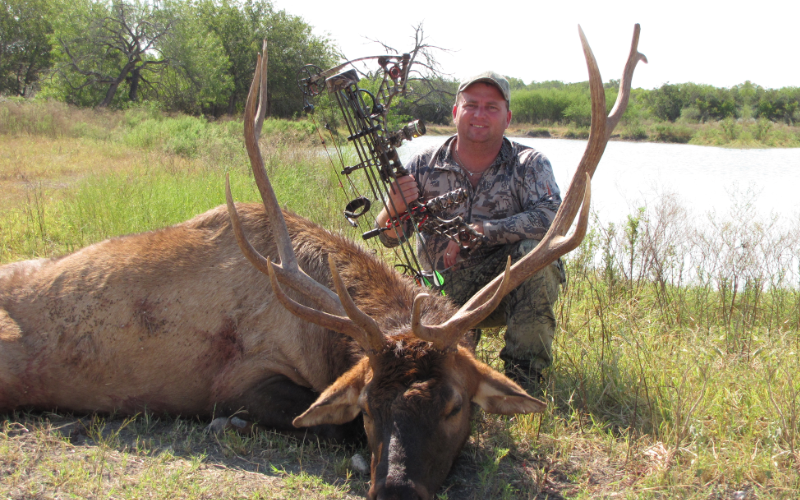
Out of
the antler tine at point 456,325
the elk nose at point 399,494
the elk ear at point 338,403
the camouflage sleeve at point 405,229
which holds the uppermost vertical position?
the camouflage sleeve at point 405,229

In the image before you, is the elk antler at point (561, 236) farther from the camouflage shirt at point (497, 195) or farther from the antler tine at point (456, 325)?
the camouflage shirt at point (497, 195)

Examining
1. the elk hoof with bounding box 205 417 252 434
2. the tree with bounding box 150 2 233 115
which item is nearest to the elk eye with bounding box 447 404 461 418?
the elk hoof with bounding box 205 417 252 434

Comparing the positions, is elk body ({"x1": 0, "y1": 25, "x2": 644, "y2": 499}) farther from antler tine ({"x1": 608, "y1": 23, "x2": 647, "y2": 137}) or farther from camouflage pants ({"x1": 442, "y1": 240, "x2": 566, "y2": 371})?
camouflage pants ({"x1": 442, "y1": 240, "x2": 566, "y2": 371})

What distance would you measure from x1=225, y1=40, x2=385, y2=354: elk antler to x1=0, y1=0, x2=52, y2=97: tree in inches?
1860

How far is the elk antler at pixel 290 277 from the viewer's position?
2.77 metres

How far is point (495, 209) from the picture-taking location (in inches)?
177

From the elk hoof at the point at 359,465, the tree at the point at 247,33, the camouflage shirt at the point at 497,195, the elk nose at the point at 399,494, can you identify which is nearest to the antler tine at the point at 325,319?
the elk hoof at the point at 359,465

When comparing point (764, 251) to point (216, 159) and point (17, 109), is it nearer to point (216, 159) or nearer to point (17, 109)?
point (216, 159)

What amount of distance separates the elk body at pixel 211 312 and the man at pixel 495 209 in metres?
0.75

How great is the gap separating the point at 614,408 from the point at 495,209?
1.63 metres

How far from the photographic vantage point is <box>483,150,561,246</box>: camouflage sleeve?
412 cm

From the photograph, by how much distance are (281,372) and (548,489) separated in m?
1.60

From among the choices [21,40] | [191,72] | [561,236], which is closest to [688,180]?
[561,236]

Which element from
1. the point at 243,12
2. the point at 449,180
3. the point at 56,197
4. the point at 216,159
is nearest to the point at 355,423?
the point at 449,180
